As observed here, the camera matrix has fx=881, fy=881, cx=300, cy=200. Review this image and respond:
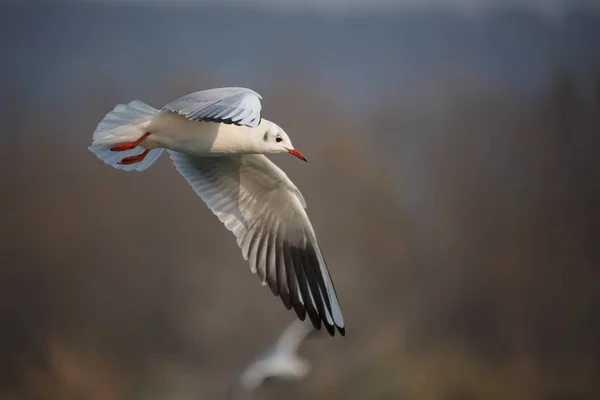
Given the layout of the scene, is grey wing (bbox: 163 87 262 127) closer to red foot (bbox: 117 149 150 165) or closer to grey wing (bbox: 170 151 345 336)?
red foot (bbox: 117 149 150 165)

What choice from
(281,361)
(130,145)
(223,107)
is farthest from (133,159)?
(281,361)

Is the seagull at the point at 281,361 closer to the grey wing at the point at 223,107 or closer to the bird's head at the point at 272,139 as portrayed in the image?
the bird's head at the point at 272,139

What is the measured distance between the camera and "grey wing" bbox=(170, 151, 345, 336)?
8.69ft

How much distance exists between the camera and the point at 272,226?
270 cm

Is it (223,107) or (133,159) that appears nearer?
(223,107)

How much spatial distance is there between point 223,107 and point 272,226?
0.79 meters

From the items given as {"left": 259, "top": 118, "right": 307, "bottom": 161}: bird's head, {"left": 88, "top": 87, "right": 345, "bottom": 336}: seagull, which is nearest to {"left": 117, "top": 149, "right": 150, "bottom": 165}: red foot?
{"left": 88, "top": 87, "right": 345, "bottom": 336}: seagull

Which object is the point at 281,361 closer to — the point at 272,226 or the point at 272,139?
the point at 272,226

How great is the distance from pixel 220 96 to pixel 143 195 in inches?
163

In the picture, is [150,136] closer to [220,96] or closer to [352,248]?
[220,96]

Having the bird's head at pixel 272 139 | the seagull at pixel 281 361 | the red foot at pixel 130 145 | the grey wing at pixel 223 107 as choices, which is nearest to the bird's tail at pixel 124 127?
the red foot at pixel 130 145

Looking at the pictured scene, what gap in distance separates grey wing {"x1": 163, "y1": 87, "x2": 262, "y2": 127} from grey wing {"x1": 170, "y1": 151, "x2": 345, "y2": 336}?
0.51m

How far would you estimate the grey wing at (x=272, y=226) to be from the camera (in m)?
2.65

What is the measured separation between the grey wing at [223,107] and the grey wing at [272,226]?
51 centimetres
